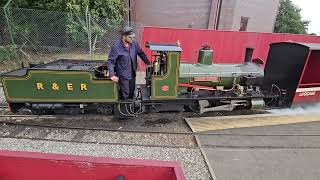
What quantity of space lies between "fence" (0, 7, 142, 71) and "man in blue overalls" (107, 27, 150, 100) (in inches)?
312

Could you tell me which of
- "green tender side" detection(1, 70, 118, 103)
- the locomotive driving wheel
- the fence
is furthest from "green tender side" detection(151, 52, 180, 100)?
the fence

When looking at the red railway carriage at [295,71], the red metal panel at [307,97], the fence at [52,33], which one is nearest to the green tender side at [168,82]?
the red railway carriage at [295,71]

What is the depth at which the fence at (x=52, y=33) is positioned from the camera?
45.9 feet

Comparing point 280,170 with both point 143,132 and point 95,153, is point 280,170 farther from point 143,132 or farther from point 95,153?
point 95,153

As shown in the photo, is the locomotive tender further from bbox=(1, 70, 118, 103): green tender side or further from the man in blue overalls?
the man in blue overalls

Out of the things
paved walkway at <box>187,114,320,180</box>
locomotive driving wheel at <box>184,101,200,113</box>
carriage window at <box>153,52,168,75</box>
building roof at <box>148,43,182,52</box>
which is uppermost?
building roof at <box>148,43,182,52</box>

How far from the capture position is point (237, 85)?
25.4 feet

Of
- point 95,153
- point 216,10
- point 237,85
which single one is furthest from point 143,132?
point 216,10

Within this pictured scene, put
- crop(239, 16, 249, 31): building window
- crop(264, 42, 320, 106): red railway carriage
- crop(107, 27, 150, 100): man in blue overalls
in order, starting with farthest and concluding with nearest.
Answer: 1. crop(239, 16, 249, 31): building window
2. crop(264, 42, 320, 106): red railway carriage
3. crop(107, 27, 150, 100): man in blue overalls

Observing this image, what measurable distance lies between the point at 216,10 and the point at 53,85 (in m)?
16.5

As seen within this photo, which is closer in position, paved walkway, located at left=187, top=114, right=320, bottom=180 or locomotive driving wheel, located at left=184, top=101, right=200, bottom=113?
paved walkway, located at left=187, top=114, right=320, bottom=180

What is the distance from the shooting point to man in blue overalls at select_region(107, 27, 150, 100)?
6.55 metres

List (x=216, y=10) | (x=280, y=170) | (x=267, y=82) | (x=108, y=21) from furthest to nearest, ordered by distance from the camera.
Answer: (x=216, y=10)
(x=108, y=21)
(x=267, y=82)
(x=280, y=170)

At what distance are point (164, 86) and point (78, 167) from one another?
15.1 feet
